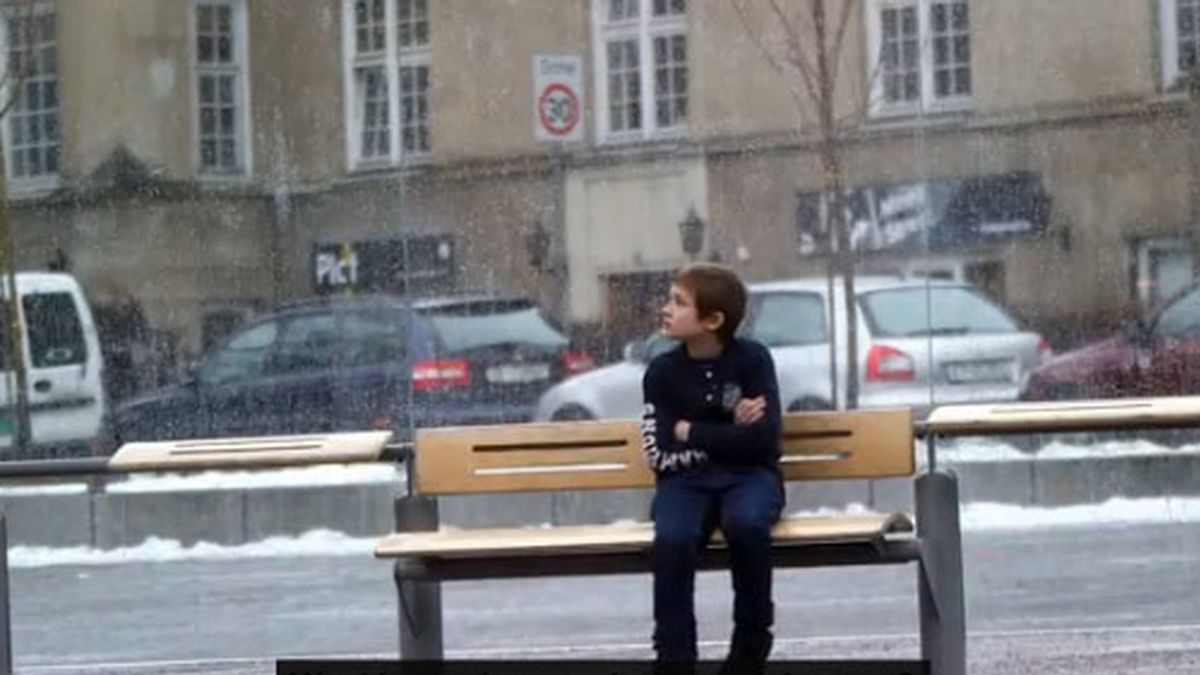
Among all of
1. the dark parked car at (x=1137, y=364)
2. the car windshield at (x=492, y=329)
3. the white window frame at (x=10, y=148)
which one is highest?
the white window frame at (x=10, y=148)

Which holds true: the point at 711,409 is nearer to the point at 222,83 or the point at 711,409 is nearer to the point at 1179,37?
the point at 1179,37

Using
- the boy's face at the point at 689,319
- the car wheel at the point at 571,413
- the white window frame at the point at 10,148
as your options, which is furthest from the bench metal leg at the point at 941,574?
the white window frame at the point at 10,148

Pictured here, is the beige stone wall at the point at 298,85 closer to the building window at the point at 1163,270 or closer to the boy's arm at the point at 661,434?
the building window at the point at 1163,270

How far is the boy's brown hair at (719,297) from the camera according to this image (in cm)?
1084

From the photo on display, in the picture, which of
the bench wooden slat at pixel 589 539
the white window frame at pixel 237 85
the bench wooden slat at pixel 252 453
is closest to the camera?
the bench wooden slat at pixel 589 539

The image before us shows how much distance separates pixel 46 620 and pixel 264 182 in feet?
6.53

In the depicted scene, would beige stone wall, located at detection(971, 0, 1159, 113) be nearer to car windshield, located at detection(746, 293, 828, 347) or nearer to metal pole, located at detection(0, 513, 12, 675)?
car windshield, located at detection(746, 293, 828, 347)

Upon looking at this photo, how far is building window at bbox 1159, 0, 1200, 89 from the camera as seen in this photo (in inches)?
633

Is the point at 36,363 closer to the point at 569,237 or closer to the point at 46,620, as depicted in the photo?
the point at 46,620

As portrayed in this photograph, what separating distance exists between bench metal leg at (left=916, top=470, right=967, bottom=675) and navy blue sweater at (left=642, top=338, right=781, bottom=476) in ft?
1.42

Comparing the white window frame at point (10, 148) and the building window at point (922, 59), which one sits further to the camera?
the white window frame at point (10, 148)

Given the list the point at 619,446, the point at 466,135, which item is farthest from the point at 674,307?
the point at 466,135

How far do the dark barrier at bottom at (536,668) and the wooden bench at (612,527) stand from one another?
0.12 meters

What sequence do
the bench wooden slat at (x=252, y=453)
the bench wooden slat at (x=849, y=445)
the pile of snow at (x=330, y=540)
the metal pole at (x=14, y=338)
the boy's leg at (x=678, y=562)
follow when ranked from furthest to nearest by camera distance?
the pile of snow at (x=330, y=540)
the metal pole at (x=14, y=338)
the bench wooden slat at (x=252, y=453)
the bench wooden slat at (x=849, y=445)
the boy's leg at (x=678, y=562)
